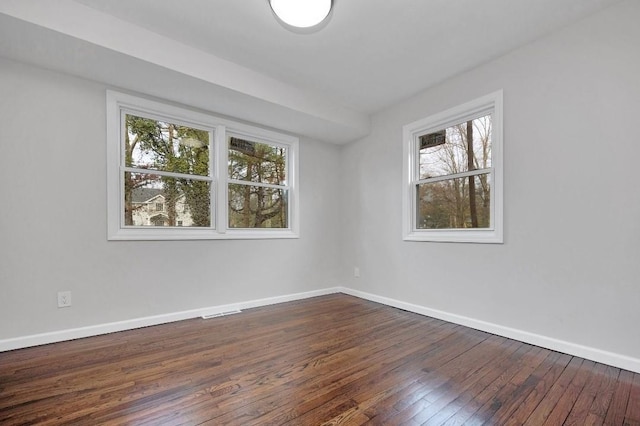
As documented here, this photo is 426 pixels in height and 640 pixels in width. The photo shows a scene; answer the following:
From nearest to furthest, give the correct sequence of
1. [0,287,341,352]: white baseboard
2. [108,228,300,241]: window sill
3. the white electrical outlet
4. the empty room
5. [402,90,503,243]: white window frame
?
1. the empty room
2. [0,287,341,352]: white baseboard
3. the white electrical outlet
4. [402,90,503,243]: white window frame
5. [108,228,300,241]: window sill

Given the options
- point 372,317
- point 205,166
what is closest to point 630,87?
point 372,317

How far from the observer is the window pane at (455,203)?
9.46ft

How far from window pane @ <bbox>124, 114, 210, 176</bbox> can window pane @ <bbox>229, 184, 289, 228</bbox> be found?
46 centimetres

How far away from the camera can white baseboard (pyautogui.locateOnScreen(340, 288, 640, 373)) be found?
1999 millimetres

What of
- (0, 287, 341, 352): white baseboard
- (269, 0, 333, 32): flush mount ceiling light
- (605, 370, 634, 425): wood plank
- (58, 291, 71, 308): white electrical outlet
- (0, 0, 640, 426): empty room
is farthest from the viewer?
(58, 291, 71, 308): white electrical outlet

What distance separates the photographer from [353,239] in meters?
4.27

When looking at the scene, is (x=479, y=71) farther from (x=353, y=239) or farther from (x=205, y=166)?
(x=205, y=166)

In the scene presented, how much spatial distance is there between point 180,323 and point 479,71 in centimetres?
388

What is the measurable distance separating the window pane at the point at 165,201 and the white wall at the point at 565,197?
2.71 metres

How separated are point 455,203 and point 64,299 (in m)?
3.79

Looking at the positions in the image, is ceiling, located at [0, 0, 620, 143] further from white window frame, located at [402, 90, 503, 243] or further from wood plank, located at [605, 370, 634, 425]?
wood plank, located at [605, 370, 634, 425]

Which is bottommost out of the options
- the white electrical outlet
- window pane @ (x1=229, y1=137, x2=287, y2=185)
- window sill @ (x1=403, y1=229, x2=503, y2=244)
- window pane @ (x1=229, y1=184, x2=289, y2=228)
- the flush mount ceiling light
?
the white electrical outlet

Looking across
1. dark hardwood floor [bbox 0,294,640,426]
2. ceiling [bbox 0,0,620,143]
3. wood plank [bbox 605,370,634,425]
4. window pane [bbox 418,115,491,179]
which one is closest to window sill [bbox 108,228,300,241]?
dark hardwood floor [bbox 0,294,640,426]

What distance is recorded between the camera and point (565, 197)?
7.50ft
